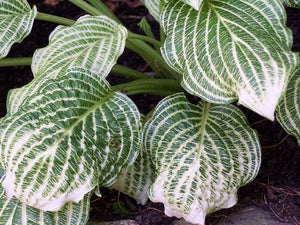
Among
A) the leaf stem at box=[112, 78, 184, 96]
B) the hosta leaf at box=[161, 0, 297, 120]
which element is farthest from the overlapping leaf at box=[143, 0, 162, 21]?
the leaf stem at box=[112, 78, 184, 96]

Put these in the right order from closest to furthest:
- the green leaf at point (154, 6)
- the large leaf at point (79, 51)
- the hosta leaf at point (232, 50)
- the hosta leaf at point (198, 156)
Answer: the hosta leaf at point (232, 50), the hosta leaf at point (198, 156), the large leaf at point (79, 51), the green leaf at point (154, 6)

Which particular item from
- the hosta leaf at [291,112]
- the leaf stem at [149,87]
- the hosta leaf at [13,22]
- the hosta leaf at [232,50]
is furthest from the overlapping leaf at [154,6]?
the hosta leaf at [291,112]

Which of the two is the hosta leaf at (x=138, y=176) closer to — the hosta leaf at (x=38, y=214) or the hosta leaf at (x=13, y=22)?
the hosta leaf at (x=38, y=214)

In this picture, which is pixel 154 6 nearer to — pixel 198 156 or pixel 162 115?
pixel 162 115

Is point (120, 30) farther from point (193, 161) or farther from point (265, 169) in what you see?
point (265, 169)

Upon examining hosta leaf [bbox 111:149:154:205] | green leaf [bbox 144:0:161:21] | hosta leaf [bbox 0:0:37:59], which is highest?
green leaf [bbox 144:0:161:21]

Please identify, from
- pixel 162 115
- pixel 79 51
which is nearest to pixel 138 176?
pixel 162 115

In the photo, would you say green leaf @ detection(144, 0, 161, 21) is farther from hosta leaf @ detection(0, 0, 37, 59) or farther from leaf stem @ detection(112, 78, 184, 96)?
hosta leaf @ detection(0, 0, 37, 59)
